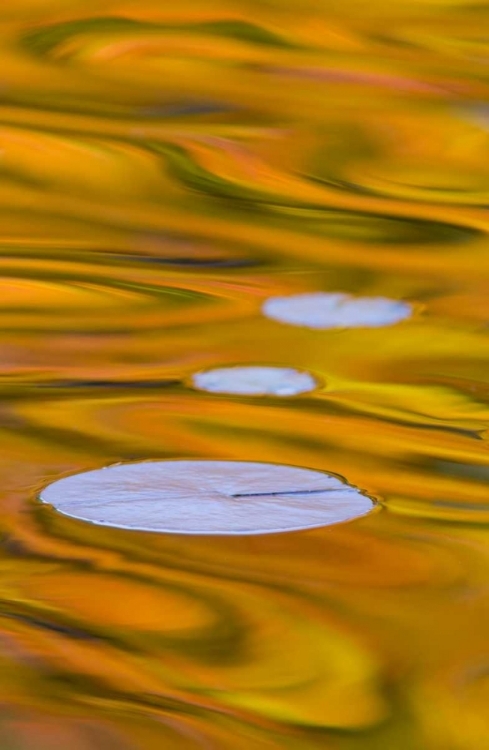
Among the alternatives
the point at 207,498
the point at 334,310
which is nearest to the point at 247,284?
the point at 334,310

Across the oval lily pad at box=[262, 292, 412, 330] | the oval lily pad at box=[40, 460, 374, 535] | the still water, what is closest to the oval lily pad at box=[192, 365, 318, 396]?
the still water

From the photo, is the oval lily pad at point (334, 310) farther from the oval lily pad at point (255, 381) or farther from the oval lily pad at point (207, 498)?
the oval lily pad at point (207, 498)

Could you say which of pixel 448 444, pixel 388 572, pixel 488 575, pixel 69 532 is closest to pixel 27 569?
pixel 69 532

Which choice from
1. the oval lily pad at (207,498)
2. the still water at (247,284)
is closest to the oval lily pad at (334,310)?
the still water at (247,284)

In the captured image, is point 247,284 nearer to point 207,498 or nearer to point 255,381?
point 255,381

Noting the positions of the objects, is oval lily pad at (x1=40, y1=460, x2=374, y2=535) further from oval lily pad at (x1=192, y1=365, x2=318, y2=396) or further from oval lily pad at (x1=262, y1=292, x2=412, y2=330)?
oval lily pad at (x1=262, y1=292, x2=412, y2=330)
